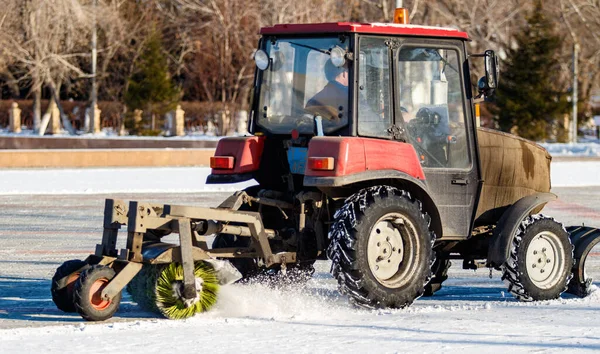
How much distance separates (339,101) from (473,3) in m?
49.7

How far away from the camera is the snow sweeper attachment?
7.88m

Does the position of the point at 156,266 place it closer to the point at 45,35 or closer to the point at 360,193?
the point at 360,193

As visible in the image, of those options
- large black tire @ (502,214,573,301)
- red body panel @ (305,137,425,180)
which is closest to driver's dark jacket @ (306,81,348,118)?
red body panel @ (305,137,425,180)

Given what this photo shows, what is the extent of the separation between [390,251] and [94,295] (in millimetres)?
2238

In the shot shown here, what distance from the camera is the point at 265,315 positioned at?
8414 millimetres

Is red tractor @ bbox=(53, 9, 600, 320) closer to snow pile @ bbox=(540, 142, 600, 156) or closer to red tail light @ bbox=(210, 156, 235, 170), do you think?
red tail light @ bbox=(210, 156, 235, 170)

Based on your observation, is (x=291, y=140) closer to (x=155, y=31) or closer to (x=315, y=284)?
(x=315, y=284)

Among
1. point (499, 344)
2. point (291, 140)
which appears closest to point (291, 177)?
point (291, 140)

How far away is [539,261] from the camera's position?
30.9 ft

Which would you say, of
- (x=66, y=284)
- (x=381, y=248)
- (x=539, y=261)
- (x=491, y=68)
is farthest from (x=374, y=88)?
(x=66, y=284)

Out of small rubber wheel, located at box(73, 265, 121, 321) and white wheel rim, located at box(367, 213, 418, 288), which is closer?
small rubber wheel, located at box(73, 265, 121, 321)

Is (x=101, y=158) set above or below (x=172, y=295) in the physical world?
above

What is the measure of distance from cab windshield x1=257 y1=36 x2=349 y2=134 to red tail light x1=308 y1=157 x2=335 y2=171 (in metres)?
0.48

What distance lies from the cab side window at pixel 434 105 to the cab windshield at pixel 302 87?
50 centimetres
